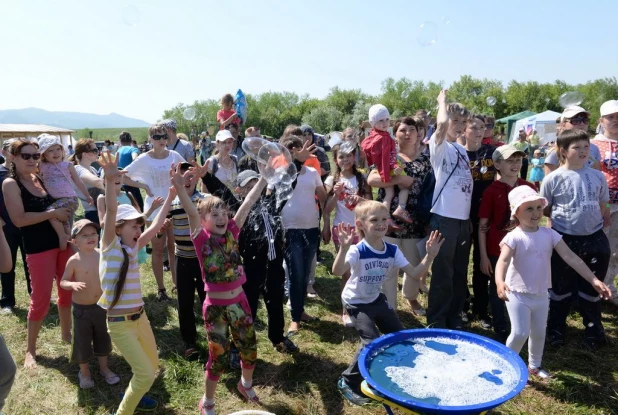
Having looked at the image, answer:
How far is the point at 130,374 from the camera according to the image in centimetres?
406

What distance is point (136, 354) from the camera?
124 inches

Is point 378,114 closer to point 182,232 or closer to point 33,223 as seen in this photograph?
point 182,232

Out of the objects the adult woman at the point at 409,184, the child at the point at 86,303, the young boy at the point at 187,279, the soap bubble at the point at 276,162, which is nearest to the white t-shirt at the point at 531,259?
the adult woman at the point at 409,184

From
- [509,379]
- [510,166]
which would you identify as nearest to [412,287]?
[510,166]

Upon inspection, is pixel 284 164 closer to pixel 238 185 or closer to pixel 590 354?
pixel 238 185

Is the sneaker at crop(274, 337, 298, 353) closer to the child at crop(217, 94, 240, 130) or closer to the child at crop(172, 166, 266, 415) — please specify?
the child at crop(172, 166, 266, 415)

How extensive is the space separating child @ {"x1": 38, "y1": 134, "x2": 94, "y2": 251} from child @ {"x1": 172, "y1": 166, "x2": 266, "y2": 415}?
6.24ft

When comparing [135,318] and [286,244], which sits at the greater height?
[286,244]

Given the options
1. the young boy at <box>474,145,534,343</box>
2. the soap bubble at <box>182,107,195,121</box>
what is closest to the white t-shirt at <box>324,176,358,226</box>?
the young boy at <box>474,145,534,343</box>

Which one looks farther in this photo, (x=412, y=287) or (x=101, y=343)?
(x=412, y=287)

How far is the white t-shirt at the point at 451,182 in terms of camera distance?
416cm

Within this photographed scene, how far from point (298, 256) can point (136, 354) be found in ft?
5.96

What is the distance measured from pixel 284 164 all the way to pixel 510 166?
7.34ft

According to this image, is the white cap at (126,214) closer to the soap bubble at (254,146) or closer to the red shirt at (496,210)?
the soap bubble at (254,146)
